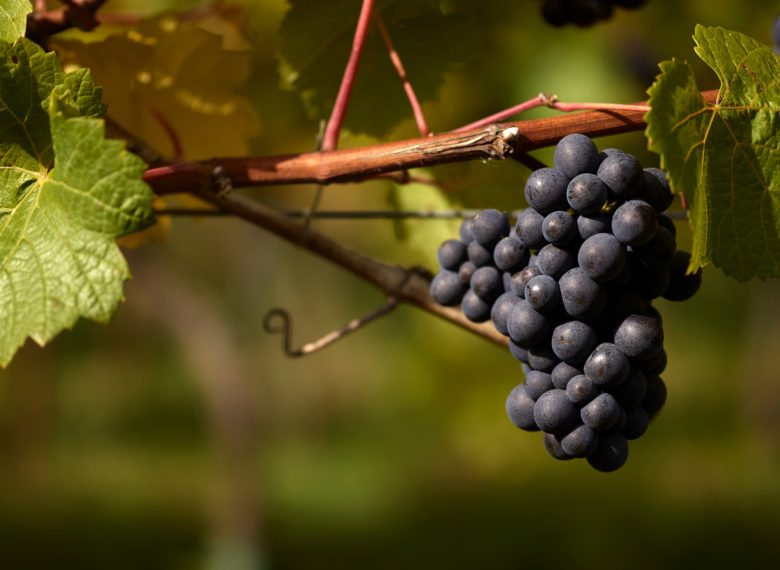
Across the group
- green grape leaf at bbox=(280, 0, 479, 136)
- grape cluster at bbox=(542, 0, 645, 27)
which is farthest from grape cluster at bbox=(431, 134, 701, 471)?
grape cluster at bbox=(542, 0, 645, 27)

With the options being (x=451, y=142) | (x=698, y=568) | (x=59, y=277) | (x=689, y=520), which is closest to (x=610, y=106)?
(x=451, y=142)

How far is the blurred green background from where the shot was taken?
8.59 feet

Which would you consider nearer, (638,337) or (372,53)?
(638,337)

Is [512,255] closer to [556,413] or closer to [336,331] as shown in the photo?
[556,413]

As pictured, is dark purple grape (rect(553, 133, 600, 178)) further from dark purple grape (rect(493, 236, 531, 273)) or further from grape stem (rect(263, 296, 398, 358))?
grape stem (rect(263, 296, 398, 358))

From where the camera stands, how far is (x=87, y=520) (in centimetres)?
694

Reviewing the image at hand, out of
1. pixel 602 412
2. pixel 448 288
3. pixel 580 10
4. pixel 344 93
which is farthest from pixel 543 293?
pixel 580 10

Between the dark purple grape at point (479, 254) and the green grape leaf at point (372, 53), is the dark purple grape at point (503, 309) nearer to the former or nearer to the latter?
the dark purple grape at point (479, 254)

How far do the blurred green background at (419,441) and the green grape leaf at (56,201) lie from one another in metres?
0.59

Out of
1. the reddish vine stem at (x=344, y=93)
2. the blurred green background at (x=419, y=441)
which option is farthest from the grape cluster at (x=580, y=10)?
the reddish vine stem at (x=344, y=93)

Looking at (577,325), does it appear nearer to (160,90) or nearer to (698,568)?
(160,90)

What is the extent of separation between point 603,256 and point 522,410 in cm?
22

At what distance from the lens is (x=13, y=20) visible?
84cm

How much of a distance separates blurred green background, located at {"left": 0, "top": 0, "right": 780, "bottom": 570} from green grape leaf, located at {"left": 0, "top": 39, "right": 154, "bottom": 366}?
594 millimetres
